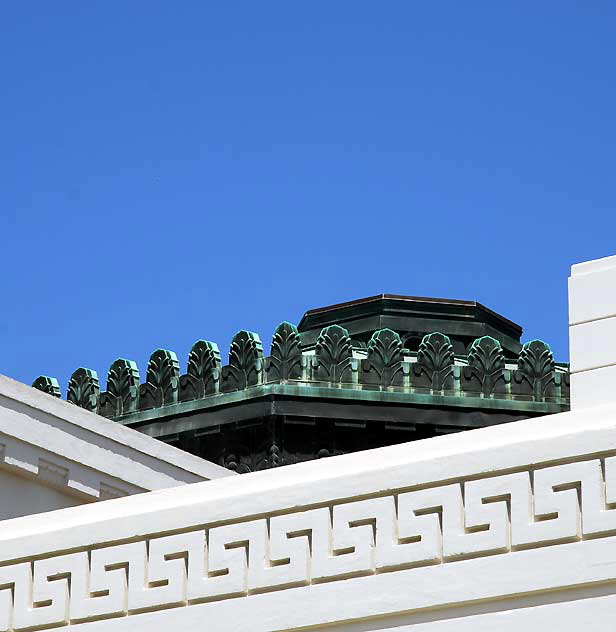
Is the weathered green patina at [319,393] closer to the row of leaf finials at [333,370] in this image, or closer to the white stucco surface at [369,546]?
the row of leaf finials at [333,370]

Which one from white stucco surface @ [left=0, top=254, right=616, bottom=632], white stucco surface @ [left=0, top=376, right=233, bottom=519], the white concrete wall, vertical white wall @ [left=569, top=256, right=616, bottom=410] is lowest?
white stucco surface @ [left=0, top=254, right=616, bottom=632]

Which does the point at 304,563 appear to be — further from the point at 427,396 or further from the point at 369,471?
the point at 427,396

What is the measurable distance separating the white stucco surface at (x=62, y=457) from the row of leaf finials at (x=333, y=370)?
8.09m

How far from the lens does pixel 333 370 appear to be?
65.4 feet

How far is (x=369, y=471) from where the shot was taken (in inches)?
290

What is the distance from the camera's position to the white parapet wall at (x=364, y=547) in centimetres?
674

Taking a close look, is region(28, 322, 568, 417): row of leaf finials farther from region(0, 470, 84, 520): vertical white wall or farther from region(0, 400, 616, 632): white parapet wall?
region(0, 400, 616, 632): white parapet wall

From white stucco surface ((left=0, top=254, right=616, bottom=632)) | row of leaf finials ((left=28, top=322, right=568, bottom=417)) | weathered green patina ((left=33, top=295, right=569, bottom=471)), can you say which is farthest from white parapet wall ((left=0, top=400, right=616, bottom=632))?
row of leaf finials ((left=28, top=322, right=568, bottom=417))

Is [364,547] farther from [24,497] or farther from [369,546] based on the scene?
[24,497]

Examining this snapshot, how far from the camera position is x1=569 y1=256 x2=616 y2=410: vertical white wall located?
7.37m

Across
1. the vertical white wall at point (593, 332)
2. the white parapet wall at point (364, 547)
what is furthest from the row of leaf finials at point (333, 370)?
the vertical white wall at point (593, 332)

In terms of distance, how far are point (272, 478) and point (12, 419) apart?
3236mm

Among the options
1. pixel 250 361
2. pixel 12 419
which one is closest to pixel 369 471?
pixel 12 419

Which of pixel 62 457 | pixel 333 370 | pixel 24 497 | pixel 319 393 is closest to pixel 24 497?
pixel 24 497
